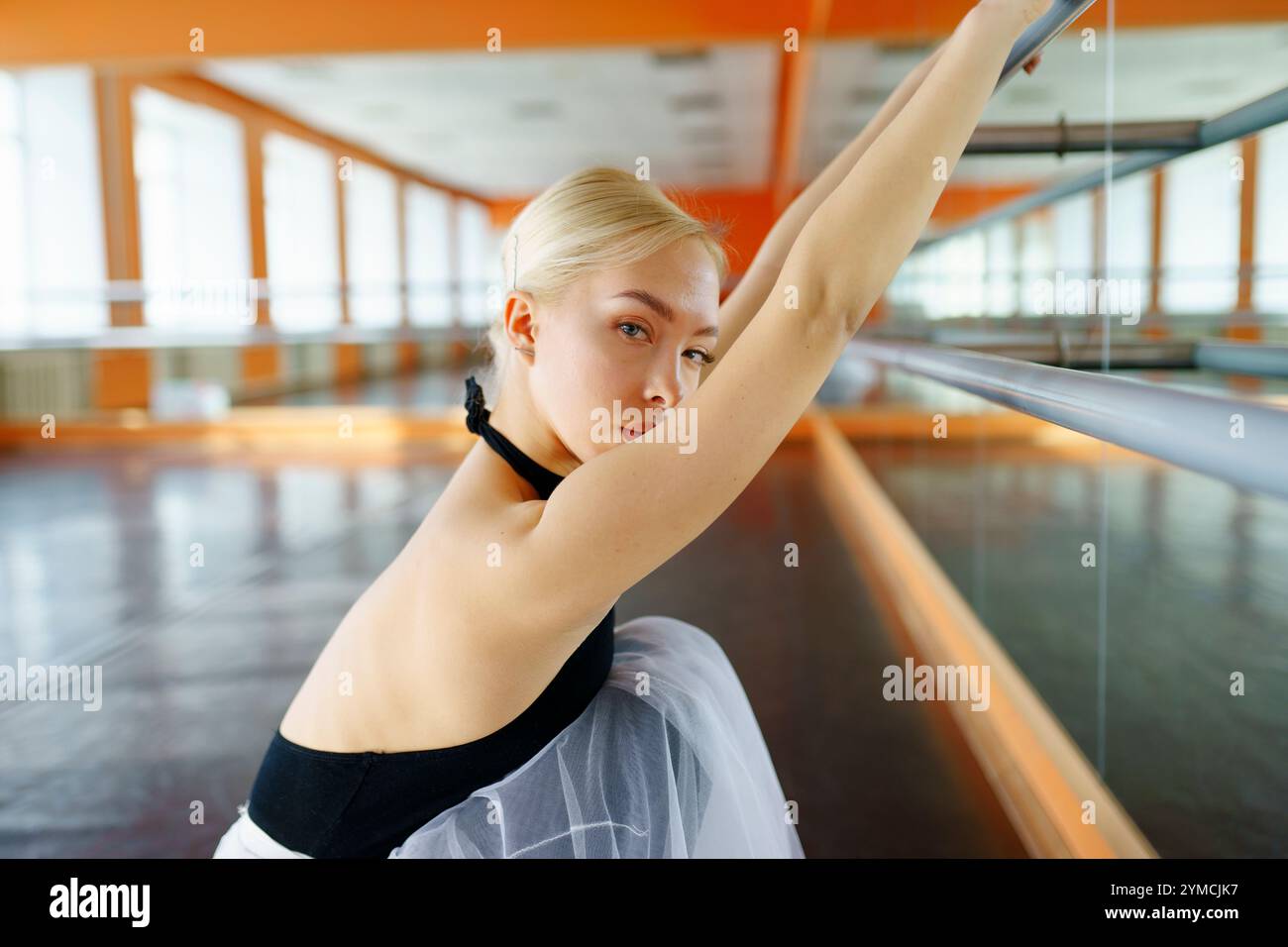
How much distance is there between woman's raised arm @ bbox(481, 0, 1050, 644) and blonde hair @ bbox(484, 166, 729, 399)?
0.18 metres

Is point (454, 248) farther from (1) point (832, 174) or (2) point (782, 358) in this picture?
(2) point (782, 358)

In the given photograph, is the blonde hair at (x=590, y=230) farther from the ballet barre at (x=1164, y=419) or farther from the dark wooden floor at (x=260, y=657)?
the dark wooden floor at (x=260, y=657)

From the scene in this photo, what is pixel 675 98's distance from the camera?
1038 centimetres

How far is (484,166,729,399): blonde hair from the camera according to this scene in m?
0.82

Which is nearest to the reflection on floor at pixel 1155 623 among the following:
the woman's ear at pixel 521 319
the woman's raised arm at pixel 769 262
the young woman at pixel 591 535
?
the woman's raised arm at pixel 769 262

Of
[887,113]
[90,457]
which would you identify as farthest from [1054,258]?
[90,457]

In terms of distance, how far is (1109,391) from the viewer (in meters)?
0.65

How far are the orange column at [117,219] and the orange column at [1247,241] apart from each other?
23.6ft

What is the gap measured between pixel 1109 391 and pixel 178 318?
8046 mm

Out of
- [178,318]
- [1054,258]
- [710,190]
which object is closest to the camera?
[1054,258]

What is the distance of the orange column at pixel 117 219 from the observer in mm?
7617

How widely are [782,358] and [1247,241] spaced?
1.56m

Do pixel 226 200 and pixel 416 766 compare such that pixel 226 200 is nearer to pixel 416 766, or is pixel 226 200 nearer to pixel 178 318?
pixel 178 318

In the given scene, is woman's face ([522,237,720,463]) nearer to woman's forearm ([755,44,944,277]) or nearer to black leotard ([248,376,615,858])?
black leotard ([248,376,615,858])
